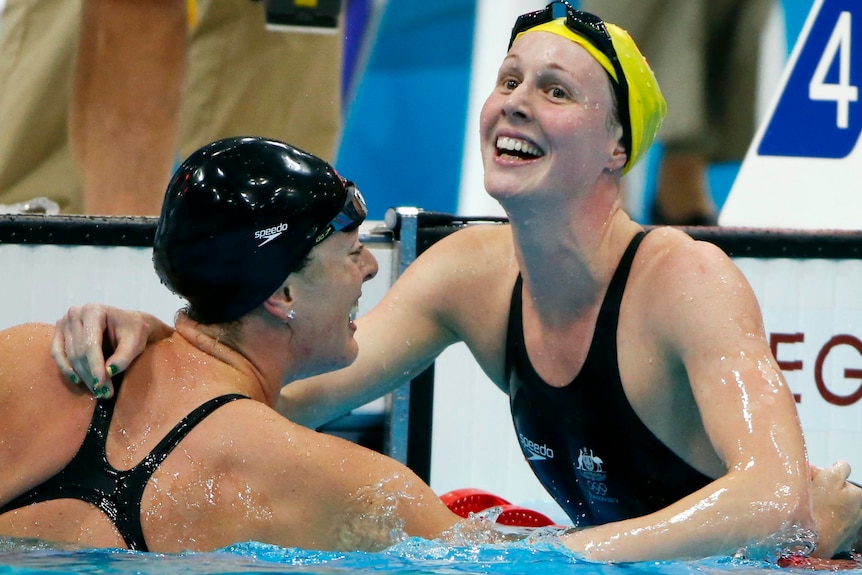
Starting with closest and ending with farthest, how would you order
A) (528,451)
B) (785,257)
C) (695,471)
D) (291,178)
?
(291,178), (695,471), (528,451), (785,257)

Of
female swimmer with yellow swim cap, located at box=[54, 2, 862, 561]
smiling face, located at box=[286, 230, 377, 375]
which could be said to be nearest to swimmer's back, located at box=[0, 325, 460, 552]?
female swimmer with yellow swim cap, located at box=[54, 2, 862, 561]

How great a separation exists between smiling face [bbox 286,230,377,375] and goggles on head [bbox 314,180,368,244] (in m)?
0.01

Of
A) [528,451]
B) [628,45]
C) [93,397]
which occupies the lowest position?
[528,451]

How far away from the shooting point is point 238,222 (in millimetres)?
2127

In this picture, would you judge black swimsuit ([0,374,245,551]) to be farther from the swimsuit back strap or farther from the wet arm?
the wet arm

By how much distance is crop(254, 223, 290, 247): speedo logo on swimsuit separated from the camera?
2141mm

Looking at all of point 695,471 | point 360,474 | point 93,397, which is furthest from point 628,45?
point 93,397

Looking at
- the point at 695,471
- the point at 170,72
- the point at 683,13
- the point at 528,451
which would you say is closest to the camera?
the point at 695,471

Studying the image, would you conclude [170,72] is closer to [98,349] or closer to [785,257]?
[785,257]

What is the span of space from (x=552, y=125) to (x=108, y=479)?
1.20 meters

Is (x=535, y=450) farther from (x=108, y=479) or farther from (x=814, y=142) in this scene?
(x=814, y=142)

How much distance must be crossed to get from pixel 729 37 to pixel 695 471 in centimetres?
318

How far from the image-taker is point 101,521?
199 cm

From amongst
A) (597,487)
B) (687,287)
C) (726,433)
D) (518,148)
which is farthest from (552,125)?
(597,487)
